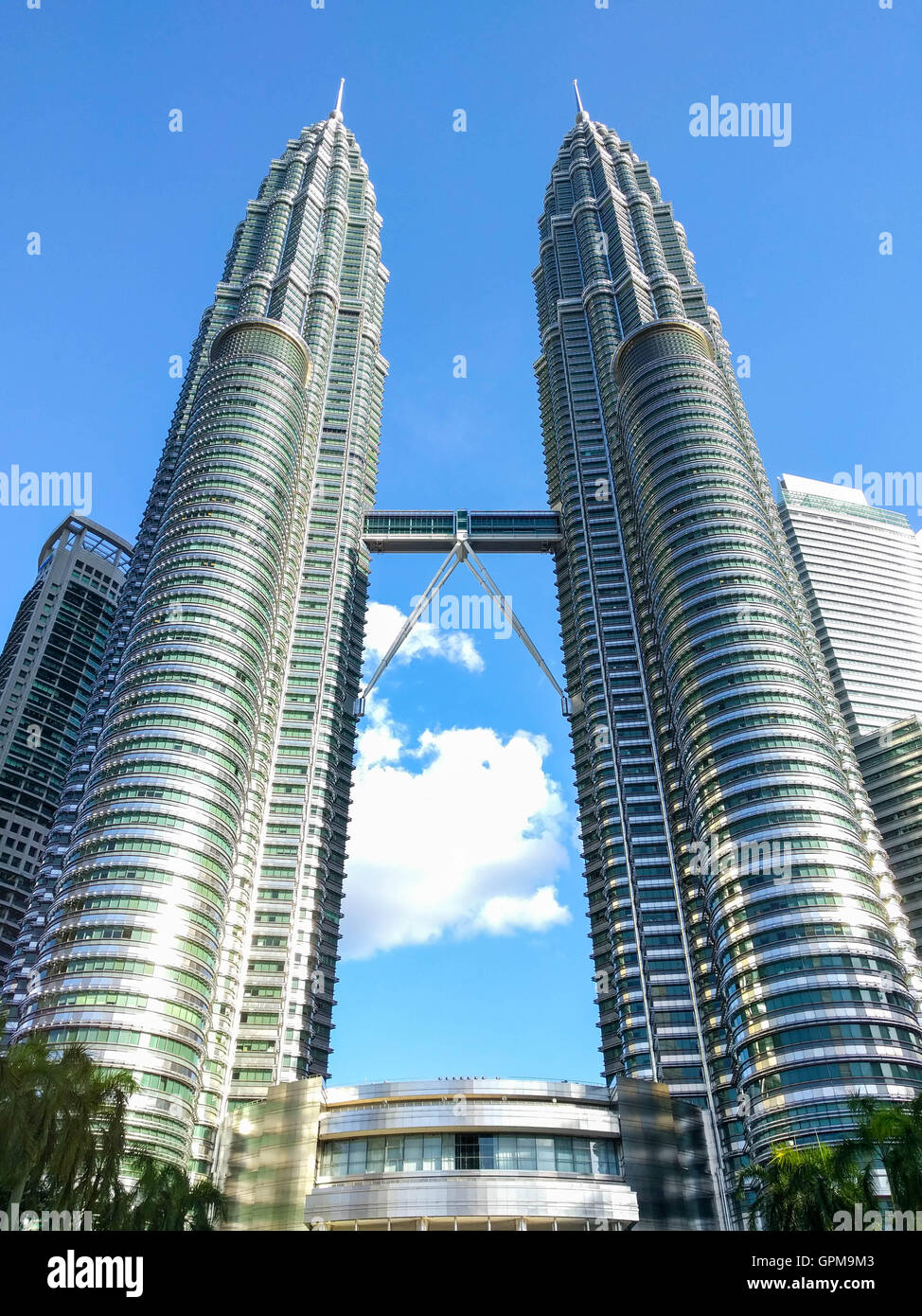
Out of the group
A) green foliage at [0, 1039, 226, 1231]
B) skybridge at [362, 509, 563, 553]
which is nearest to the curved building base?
green foliage at [0, 1039, 226, 1231]

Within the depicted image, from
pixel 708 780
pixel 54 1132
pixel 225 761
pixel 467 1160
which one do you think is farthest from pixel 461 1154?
pixel 54 1132

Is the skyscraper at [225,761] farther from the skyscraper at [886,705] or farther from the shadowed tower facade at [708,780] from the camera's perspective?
the skyscraper at [886,705]

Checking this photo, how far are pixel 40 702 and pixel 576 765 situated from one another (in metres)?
105

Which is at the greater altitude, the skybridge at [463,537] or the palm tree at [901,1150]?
the skybridge at [463,537]

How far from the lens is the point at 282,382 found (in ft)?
495

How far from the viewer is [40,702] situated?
177875 millimetres

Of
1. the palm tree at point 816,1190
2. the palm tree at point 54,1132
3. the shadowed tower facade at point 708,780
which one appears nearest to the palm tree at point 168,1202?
the palm tree at point 54,1132

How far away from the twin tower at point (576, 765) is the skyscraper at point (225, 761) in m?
0.40

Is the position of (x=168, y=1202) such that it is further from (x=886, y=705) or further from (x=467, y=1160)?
(x=886, y=705)

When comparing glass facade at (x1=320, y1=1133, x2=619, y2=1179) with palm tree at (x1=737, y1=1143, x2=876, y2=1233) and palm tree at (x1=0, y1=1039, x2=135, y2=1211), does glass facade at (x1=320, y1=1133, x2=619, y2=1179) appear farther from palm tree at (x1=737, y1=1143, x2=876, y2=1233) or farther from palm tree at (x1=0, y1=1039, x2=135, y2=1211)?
palm tree at (x1=0, y1=1039, x2=135, y2=1211)

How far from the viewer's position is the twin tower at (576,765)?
91250mm

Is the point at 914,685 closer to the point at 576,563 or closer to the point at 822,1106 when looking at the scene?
the point at 576,563

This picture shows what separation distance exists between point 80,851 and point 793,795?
259ft
